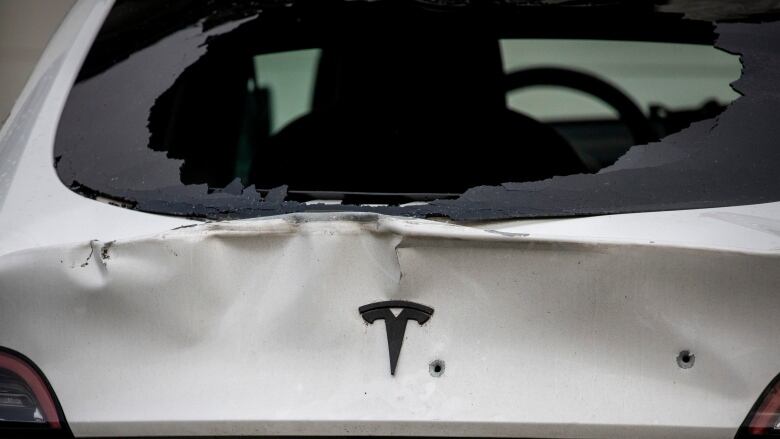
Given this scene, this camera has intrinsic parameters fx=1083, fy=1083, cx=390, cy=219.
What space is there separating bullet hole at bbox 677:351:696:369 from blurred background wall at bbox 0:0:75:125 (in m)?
7.94

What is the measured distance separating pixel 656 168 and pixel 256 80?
150 cm

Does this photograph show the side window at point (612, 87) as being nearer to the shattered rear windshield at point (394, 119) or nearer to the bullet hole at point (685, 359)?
the shattered rear windshield at point (394, 119)

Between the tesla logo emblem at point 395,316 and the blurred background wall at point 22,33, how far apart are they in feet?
25.4

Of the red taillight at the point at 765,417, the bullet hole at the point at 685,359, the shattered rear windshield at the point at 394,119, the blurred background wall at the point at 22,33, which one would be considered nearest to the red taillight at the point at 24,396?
the shattered rear windshield at the point at 394,119

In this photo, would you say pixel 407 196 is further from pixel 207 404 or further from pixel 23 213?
pixel 23 213

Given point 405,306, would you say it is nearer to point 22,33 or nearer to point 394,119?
point 394,119

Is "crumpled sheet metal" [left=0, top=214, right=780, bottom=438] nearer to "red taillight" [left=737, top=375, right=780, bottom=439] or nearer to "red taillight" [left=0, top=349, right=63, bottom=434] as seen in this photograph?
"red taillight" [left=737, top=375, right=780, bottom=439]

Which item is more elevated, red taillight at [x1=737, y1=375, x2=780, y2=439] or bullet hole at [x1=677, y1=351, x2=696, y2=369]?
bullet hole at [x1=677, y1=351, x2=696, y2=369]

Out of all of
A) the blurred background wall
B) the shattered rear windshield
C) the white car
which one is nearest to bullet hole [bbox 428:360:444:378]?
the white car

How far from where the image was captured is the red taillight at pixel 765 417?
5.63 feet

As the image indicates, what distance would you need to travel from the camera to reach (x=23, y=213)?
1.95 metres

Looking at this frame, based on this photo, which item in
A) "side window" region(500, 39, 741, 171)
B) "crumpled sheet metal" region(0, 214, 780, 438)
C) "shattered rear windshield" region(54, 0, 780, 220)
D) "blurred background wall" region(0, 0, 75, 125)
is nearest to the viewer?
"crumpled sheet metal" region(0, 214, 780, 438)

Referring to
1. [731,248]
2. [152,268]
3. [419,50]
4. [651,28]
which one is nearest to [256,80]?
[419,50]

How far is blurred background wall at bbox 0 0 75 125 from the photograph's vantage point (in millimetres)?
8867
